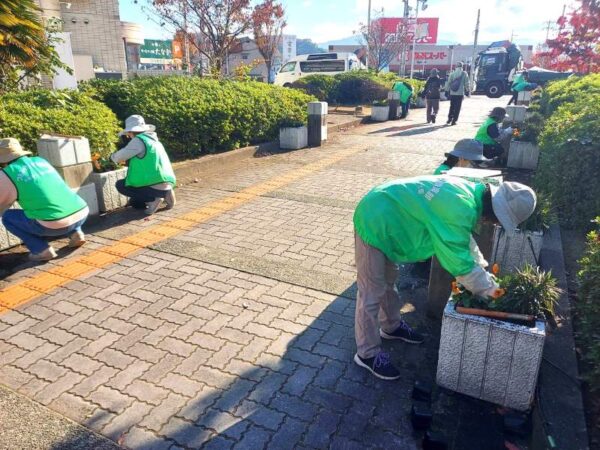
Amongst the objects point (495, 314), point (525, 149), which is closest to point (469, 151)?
point (495, 314)

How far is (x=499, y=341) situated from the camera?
275cm

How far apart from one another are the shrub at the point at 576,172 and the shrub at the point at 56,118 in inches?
241

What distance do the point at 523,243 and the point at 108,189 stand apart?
5199 mm

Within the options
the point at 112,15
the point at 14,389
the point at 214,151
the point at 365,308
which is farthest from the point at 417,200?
the point at 112,15

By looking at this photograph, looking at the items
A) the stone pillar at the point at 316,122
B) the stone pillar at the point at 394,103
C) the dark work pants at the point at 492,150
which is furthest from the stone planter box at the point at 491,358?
the stone pillar at the point at 394,103

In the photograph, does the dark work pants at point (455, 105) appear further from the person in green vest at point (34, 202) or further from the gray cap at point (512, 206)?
the gray cap at point (512, 206)

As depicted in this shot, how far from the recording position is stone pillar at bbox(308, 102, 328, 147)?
37.4 feet

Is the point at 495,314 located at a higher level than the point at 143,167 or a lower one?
lower

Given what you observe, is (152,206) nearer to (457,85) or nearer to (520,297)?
(520,297)

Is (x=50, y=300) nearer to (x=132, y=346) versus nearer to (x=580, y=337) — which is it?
(x=132, y=346)

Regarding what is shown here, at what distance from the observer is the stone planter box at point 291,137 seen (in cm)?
1097

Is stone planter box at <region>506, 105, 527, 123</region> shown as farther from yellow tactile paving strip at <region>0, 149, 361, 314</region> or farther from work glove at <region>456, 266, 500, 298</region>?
work glove at <region>456, 266, 500, 298</region>

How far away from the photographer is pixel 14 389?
2990 mm

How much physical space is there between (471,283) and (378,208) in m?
0.69
